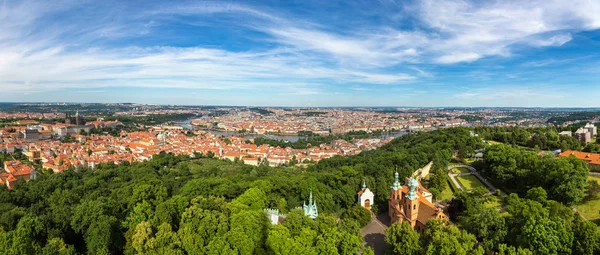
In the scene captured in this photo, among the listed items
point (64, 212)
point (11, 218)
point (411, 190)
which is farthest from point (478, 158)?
point (11, 218)

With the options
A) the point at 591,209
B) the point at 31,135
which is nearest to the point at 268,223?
Answer: the point at 591,209

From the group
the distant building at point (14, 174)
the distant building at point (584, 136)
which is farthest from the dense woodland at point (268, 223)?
the distant building at point (584, 136)

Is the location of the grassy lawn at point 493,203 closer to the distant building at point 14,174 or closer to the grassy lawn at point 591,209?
the grassy lawn at point 591,209

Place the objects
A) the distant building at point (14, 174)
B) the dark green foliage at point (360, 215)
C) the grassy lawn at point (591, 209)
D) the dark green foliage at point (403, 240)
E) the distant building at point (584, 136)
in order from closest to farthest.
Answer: the dark green foliage at point (403, 240)
the grassy lawn at point (591, 209)
the dark green foliage at point (360, 215)
the distant building at point (14, 174)
the distant building at point (584, 136)

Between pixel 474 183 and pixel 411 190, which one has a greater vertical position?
pixel 411 190

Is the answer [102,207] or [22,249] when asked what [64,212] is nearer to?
[102,207]
